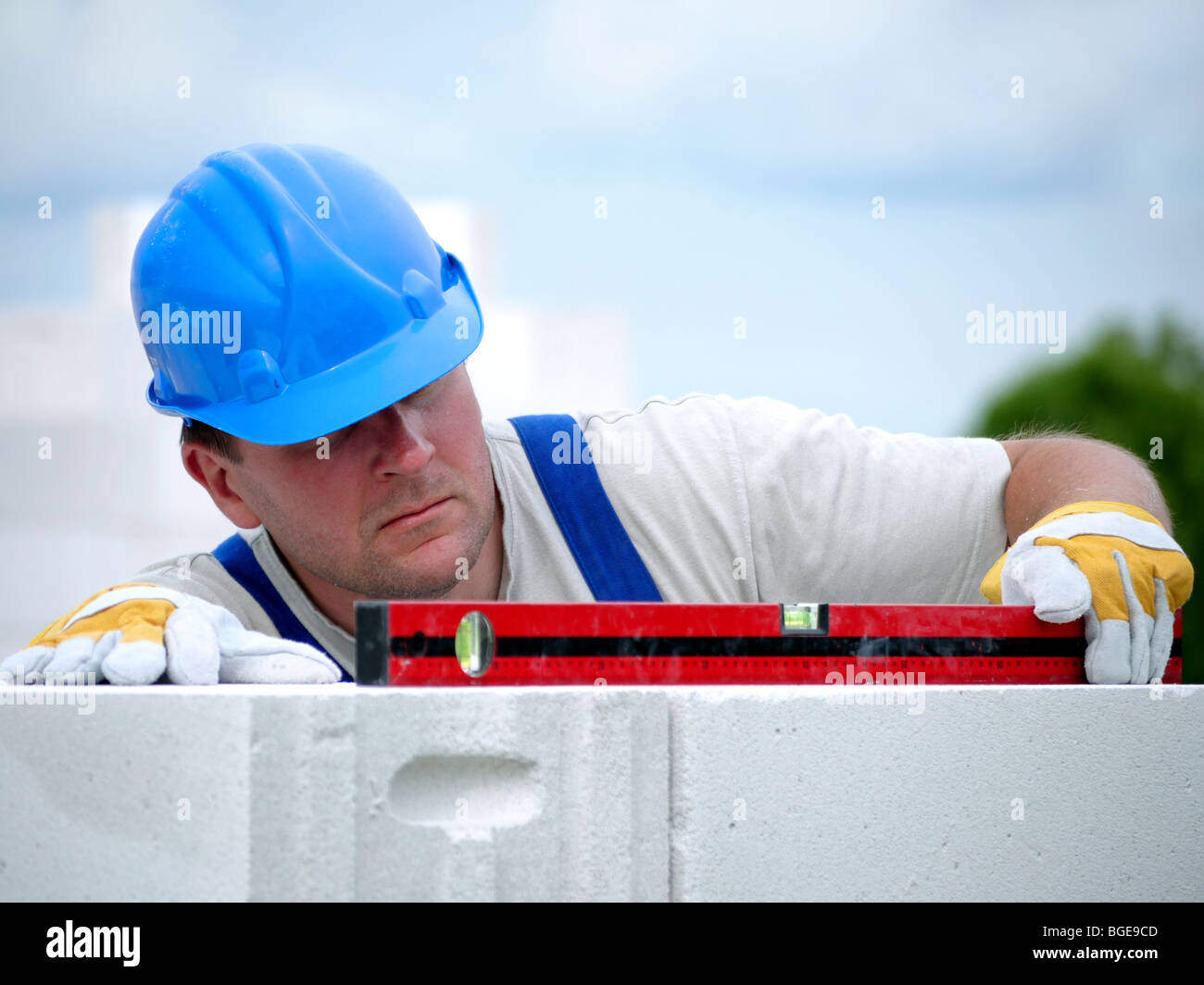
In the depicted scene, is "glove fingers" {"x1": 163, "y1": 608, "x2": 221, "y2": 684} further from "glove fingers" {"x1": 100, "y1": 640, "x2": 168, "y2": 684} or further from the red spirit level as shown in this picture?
the red spirit level

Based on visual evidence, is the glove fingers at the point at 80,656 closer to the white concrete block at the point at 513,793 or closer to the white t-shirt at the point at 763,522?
the white concrete block at the point at 513,793

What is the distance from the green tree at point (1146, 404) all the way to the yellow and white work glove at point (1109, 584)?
58.8ft

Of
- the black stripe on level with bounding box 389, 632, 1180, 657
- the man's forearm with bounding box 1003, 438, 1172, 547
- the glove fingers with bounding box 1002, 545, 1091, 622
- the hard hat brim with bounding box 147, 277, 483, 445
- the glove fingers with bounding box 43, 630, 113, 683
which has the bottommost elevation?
the glove fingers with bounding box 43, 630, 113, 683

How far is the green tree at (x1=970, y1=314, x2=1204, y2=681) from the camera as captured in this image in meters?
20.2

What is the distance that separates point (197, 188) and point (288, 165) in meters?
0.22

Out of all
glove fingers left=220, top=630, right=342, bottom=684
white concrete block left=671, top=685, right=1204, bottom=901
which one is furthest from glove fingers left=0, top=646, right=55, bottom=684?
white concrete block left=671, top=685, right=1204, bottom=901

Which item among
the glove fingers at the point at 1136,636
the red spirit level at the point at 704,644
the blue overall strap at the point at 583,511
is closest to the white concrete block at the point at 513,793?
the red spirit level at the point at 704,644

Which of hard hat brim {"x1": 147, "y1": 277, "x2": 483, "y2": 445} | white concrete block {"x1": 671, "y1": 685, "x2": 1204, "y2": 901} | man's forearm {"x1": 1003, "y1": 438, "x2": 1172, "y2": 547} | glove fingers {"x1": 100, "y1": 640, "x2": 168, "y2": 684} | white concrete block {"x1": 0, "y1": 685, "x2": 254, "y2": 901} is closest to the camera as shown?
white concrete block {"x1": 0, "y1": 685, "x2": 254, "y2": 901}

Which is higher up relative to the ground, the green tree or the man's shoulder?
the man's shoulder

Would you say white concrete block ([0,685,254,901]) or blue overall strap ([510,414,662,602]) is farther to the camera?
blue overall strap ([510,414,662,602])

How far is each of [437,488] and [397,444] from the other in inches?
6.0

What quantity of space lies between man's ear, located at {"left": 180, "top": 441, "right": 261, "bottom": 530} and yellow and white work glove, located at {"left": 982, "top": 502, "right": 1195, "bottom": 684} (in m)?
1.93

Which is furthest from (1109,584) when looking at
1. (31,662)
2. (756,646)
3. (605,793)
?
(31,662)
